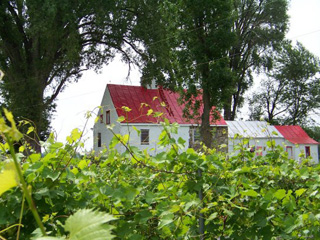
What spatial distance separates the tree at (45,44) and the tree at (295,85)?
2176 centimetres

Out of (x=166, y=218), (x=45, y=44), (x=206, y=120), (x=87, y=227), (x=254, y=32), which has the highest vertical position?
(x=254, y=32)

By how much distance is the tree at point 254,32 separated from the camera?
3231cm

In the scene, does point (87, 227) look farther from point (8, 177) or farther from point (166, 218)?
point (166, 218)

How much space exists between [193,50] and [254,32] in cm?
Answer: 1181

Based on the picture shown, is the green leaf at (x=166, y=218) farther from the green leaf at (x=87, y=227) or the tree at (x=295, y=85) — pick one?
the tree at (x=295, y=85)

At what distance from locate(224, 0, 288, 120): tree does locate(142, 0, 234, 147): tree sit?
8611mm

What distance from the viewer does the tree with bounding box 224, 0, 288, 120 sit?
106 feet

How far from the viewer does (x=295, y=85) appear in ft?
131

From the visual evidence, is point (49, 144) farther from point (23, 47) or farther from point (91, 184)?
point (23, 47)

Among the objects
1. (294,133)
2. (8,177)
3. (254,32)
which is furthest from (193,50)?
(8,177)

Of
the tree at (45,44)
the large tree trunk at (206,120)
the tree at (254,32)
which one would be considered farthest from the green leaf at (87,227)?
the tree at (254,32)

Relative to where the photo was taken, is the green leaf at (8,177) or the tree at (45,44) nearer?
the green leaf at (8,177)

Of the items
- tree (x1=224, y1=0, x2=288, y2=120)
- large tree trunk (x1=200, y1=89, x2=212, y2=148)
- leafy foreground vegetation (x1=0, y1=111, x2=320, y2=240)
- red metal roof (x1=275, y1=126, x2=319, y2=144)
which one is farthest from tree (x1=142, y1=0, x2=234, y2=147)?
leafy foreground vegetation (x1=0, y1=111, x2=320, y2=240)

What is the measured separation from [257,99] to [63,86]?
23.5 m
